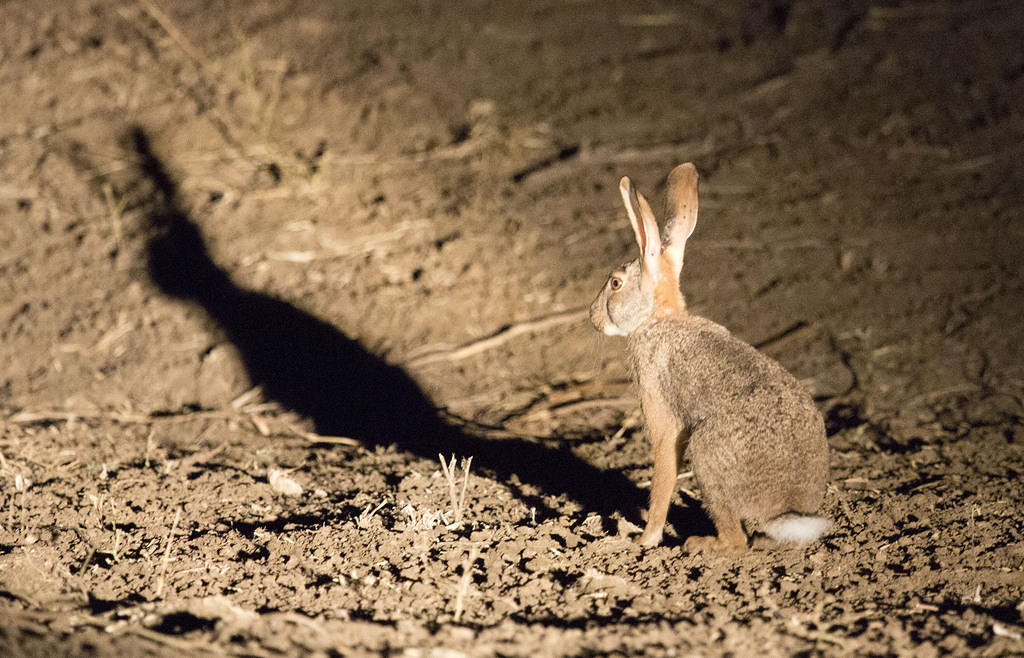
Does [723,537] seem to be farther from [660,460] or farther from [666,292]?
[666,292]

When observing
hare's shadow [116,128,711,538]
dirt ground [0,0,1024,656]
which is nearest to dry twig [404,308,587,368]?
dirt ground [0,0,1024,656]

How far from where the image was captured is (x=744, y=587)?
3.82 meters

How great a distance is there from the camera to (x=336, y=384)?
5883 mm

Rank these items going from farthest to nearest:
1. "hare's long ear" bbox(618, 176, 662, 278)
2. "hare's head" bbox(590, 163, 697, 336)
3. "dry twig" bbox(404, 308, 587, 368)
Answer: "dry twig" bbox(404, 308, 587, 368) < "hare's head" bbox(590, 163, 697, 336) < "hare's long ear" bbox(618, 176, 662, 278)

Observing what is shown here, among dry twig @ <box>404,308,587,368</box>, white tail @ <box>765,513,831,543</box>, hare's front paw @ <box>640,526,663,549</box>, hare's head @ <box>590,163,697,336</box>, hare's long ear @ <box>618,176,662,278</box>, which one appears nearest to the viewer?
white tail @ <box>765,513,831,543</box>

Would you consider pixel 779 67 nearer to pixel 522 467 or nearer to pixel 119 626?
pixel 522 467

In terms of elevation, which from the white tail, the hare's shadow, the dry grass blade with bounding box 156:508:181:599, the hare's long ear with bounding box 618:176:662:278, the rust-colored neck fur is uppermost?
the hare's long ear with bounding box 618:176:662:278

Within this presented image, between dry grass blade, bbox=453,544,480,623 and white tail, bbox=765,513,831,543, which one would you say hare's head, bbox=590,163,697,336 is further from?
dry grass blade, bbox=453,544,480,623

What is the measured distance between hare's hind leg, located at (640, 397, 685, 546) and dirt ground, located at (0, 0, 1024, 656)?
0.46ft

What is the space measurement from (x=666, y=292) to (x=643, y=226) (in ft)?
1.11

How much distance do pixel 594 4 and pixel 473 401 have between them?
224 inches

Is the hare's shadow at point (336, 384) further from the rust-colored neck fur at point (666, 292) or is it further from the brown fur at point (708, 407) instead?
the rust-colored neck fur at point (666, 292)

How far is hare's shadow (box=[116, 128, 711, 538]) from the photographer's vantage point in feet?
16.1

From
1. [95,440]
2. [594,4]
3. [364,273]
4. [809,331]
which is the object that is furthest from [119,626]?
[594,4]
